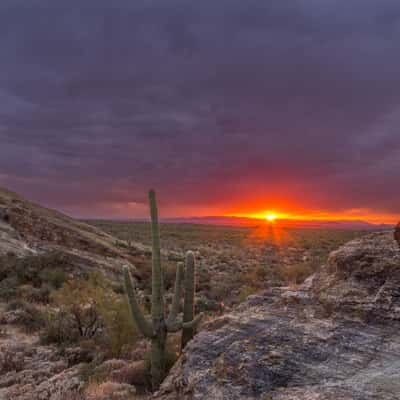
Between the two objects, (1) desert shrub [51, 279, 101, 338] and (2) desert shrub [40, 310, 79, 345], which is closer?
(2) desert shrub [40, 310, 79, 345]

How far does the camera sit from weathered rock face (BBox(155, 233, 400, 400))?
3.91 meters

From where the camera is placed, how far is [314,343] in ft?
14.9

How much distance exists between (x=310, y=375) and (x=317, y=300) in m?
1.72

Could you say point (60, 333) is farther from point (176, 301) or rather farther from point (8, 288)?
point (8, 288)

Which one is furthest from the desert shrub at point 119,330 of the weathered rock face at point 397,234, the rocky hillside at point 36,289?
the weathered rock face at point 397,234

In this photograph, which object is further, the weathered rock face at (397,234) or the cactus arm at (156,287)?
the cactus arm at (156,287)

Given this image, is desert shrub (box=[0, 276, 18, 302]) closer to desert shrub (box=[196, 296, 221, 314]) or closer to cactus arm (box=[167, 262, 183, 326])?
desert shrub (box=[196, 296, 221, 314])

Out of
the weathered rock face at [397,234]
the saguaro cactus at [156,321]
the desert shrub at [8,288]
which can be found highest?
the weathered rock face at [397,234]

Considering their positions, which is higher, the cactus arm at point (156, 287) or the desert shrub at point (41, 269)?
the cactus arm at point (156, 287)

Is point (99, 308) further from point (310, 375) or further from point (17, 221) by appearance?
point (17, 221)

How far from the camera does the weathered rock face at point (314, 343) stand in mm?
3908

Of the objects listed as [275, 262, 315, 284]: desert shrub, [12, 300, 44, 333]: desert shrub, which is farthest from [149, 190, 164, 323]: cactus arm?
[275, 262, 315, 284]: desert shrub

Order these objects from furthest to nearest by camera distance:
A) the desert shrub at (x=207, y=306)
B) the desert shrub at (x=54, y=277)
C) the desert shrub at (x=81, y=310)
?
1. the desert shrub at (x=54, y=277)
2. the desert shrub at (x=207, y=306)
3. the desert shrub at (x=81, y=310)

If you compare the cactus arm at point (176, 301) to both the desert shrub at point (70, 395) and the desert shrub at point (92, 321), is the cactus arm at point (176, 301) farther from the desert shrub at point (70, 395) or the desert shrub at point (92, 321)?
the desert shrub at point (92, 321)
